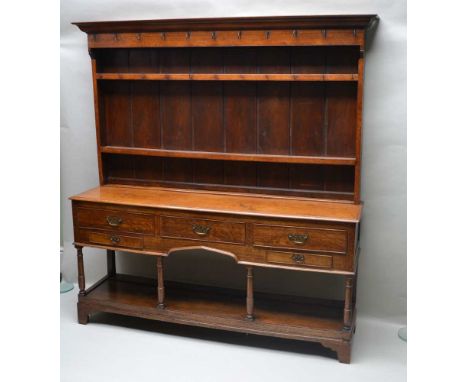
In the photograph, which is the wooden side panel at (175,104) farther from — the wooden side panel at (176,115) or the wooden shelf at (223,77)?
the wooden shelf at (223,77)

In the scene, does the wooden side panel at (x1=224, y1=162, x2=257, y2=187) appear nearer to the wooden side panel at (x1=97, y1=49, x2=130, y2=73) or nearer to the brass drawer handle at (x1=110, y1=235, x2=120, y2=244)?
the brass drawer handle at (x1=110, y1=235, x2=120, y2=244)

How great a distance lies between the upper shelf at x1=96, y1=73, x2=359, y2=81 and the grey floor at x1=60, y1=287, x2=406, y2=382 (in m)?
1.53

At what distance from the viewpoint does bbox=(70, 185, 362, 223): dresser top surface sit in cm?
286

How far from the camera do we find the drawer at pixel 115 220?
10.2 feet

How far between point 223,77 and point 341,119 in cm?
73

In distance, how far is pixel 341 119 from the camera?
10.1 feet

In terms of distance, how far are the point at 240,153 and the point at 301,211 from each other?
0.61 m

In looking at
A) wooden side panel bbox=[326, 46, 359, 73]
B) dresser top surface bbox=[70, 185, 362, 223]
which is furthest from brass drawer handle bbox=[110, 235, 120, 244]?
wooden side panel bbox=[326, 46, 359, 73]

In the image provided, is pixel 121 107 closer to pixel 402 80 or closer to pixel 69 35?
pixel 69 35

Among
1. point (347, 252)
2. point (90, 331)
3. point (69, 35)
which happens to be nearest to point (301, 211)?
point (347, 252)

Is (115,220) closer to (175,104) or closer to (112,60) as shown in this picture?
(175,104)

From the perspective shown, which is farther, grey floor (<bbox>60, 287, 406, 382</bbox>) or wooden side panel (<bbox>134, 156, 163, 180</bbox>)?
wooden side panel (<bbox>134, 156, 163, 180</bbox>)

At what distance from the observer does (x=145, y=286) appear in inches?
141

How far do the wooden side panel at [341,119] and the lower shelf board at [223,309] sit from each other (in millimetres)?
953
